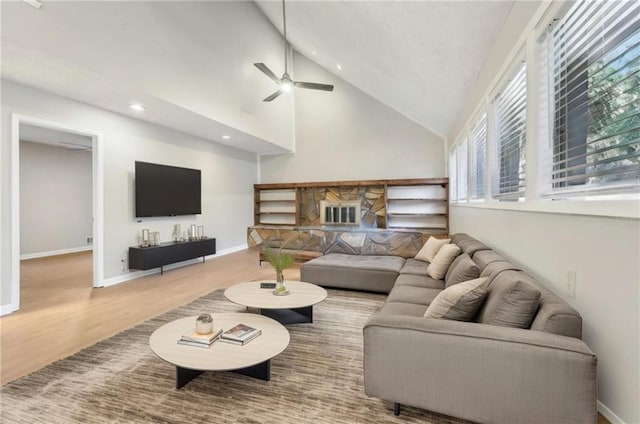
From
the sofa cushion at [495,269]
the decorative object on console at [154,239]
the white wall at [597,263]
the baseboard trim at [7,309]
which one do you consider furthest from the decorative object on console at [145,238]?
the white wall at [597,263]

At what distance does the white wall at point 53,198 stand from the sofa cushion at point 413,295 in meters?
7.61

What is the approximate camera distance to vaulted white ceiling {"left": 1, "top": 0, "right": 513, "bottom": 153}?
2766mm

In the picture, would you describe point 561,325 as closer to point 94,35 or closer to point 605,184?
point 605,184

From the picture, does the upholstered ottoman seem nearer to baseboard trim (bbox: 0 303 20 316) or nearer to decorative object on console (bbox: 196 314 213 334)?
decorative object on console (bbox: 196 314 213 334)

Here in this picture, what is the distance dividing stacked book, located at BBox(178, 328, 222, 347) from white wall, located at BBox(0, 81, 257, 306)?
284 cm

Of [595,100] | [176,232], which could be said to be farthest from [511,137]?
[176,232]

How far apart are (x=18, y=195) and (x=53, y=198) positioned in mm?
4374

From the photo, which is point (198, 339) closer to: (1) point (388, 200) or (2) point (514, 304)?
(2) point (514, 304)

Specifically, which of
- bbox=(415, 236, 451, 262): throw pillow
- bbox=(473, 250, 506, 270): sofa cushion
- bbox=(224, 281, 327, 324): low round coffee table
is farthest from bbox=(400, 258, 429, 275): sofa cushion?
bbox=(224, 281, 327, 324): low round coffee table

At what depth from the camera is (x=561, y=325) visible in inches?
53.3

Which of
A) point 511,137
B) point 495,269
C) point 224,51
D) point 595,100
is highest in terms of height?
point 224,51

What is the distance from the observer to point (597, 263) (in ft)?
4.45

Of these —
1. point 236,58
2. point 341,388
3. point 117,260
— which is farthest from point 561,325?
point 236,58

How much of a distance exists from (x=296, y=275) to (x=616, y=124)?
417 centimetres
